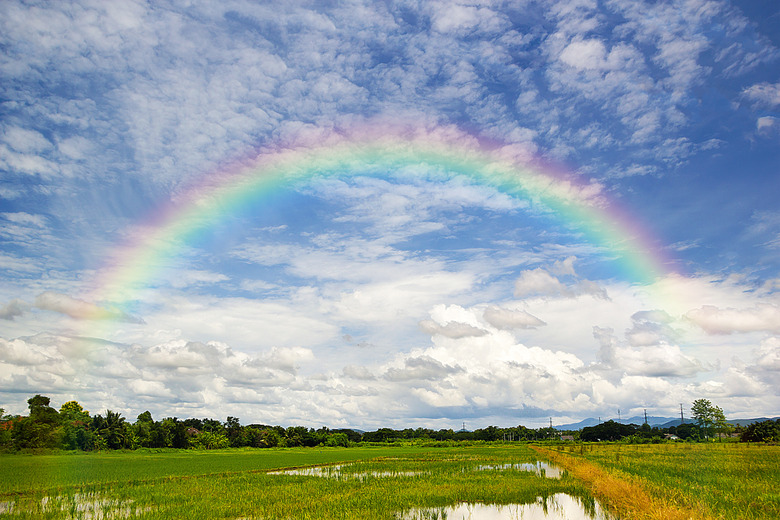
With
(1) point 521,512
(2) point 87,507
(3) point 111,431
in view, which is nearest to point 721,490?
(1) point 521,512

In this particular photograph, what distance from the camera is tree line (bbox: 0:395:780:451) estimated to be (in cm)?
5509

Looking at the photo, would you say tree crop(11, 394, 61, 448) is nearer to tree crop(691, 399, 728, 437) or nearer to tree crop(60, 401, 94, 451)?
tree crop(60, 401, 94, 451)

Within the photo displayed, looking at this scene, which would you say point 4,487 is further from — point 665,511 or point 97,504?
point 665,511

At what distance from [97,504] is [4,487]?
20.7ft

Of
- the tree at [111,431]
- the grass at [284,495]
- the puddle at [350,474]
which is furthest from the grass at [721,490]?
the tree at [111,431]

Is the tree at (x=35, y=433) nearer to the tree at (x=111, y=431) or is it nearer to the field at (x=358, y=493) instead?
the tree at (x=111, y=431)

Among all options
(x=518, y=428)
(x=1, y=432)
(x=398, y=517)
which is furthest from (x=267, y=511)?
(x=518, y=428)

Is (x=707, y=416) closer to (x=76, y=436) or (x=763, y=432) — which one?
(x=763, y=432)

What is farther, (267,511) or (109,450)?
(109,450)

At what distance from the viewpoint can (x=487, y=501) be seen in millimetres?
18375

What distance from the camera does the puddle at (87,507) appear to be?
1490 centimetres

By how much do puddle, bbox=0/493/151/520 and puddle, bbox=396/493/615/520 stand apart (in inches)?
351

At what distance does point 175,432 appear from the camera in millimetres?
71625

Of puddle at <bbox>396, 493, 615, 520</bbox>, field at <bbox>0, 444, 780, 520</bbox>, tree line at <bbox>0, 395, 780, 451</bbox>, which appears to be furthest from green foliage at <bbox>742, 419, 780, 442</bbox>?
puddle at <bbox>396, 493, 615, 520</bbox>
